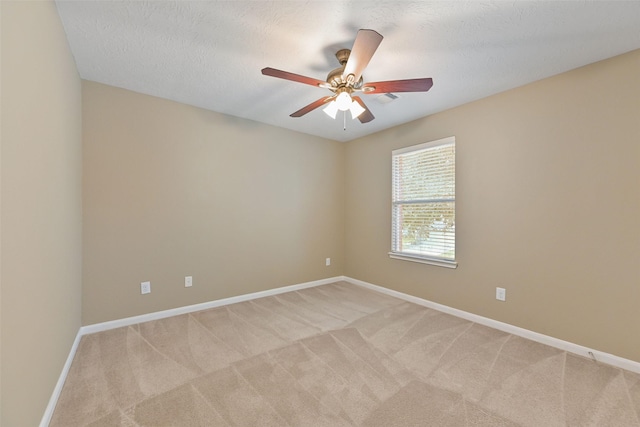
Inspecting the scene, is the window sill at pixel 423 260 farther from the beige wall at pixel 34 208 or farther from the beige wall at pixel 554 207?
the beige wall at pixel 34 208

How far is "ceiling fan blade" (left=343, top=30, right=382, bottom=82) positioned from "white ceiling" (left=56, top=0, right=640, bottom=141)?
0.87 feet

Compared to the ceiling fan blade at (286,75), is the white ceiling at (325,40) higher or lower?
higher

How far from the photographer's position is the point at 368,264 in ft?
13.8

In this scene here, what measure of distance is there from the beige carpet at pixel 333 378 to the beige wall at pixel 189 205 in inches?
20.9

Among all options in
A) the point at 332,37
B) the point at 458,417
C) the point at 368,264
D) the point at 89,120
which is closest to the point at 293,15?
the point at 332,37

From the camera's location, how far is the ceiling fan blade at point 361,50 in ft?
4.97

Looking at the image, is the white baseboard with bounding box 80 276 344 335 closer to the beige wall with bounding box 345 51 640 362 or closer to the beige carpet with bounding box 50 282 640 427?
the beige carpet with bounding box 50 282 640 427

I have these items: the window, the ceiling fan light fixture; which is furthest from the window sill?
the ceiling fan light fixture

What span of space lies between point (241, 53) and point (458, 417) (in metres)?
2.85

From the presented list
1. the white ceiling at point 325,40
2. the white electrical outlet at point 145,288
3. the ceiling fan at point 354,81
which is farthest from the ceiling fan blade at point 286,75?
the white electrical outlet at point 145,288

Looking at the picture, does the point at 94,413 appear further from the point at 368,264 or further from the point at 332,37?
the point at 368,264

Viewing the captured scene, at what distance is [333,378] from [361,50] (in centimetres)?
217

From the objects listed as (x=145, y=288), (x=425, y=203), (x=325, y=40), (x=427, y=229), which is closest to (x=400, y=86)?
(x=325, y=40)

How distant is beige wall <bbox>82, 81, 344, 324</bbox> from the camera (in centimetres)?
265
